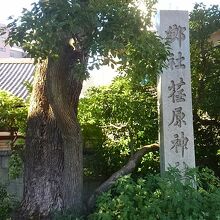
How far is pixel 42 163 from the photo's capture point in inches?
275

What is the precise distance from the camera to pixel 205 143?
9695 mm

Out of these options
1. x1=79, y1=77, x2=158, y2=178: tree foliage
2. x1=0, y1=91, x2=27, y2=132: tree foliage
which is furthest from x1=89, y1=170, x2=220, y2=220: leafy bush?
x1=0, y1=91, x2=27, y2=132: tree foliage

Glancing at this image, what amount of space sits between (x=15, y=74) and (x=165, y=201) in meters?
12.5

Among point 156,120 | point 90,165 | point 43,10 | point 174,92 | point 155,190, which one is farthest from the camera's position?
point 90,165

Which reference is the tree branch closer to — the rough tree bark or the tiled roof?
the rough tree bark

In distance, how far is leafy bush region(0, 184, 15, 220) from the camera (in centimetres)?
744

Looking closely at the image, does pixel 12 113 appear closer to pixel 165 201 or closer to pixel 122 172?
pixel 122 172

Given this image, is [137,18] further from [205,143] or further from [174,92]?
[205,143]

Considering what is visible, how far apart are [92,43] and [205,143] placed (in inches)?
220

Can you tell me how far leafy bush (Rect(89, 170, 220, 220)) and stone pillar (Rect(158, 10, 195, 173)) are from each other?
1539 millimetres

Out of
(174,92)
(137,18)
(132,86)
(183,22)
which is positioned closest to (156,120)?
(132,86)

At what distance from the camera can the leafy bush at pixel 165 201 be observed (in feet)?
16.3

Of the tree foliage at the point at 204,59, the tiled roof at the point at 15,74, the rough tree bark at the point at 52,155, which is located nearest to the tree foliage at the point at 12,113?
the rough tree bark at the point at 52,155

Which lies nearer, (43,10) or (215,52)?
(43,10)
